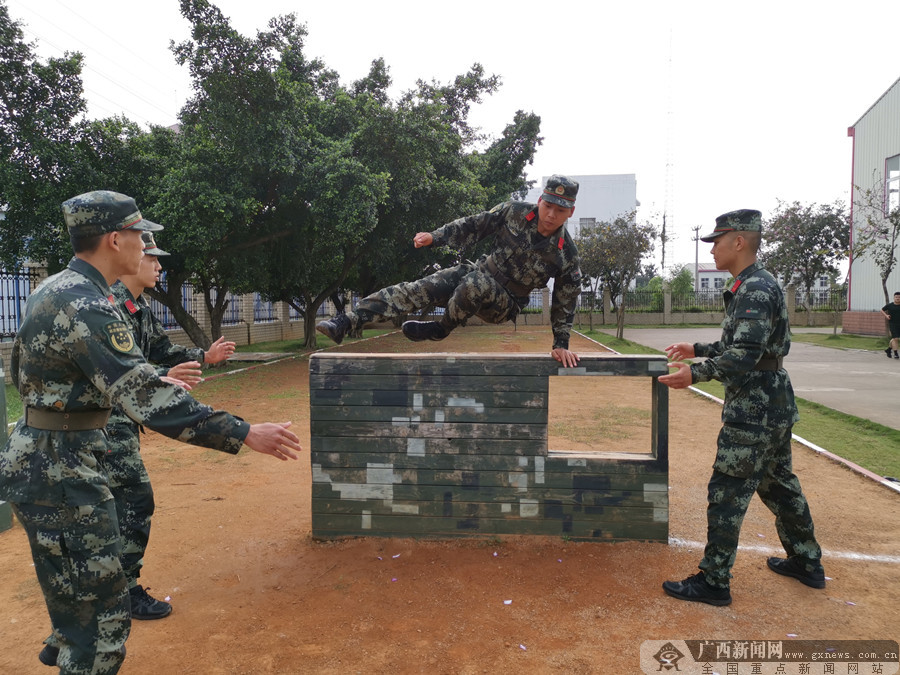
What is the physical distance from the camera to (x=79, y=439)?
2051mm

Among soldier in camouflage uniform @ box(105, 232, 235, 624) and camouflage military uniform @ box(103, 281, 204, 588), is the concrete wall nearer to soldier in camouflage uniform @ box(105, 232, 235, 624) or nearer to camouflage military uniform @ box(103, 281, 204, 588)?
soldier in camouflage uniform @ box(105, 232, 235, 624)

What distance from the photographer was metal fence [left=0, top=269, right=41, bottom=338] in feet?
37.5

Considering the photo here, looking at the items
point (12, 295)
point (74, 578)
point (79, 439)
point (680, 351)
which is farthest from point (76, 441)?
point (12, 295)

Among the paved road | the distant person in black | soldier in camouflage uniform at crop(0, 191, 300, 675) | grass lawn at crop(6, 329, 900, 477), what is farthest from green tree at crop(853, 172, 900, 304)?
soldier in camouflage uniform at crop(0, 191, 300, 675)

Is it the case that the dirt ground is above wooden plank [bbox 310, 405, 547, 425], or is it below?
below

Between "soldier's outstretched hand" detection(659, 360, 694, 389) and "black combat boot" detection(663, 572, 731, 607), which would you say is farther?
"black combat boot" detection(663, 572, 731, 607)

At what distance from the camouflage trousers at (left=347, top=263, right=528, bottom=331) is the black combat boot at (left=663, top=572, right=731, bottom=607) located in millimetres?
2030

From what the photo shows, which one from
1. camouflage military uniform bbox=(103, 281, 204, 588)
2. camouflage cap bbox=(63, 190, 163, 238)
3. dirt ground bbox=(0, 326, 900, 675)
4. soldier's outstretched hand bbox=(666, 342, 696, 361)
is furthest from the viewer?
soldier's outstretched hand bbox=(666, 342, 696, 361)

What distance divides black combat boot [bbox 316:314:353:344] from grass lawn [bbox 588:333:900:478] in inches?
212

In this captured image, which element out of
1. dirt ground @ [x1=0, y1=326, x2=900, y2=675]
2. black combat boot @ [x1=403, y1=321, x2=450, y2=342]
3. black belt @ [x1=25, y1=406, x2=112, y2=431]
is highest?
black combat boot @ [x1=403, y1=321, x2=450, y2=342]

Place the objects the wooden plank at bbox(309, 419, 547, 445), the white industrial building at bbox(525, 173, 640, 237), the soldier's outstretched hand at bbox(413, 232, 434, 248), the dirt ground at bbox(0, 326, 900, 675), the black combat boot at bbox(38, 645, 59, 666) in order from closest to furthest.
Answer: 1. the black combat boot at bbox(38, 645, 59, 666)
2. the dirt ground at bbox(0, 326, 900, 675)
3. the soldier's outstretched hand at bbox(413, 232, 434, 248)
4. the wooden plank at bbox(309, 419, 547, 445)
5. the white industrial building at bbox(525, 173, 640, 237)

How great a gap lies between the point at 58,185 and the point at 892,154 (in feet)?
82.5

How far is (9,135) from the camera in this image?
10.4 m

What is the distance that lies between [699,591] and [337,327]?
2681mm
